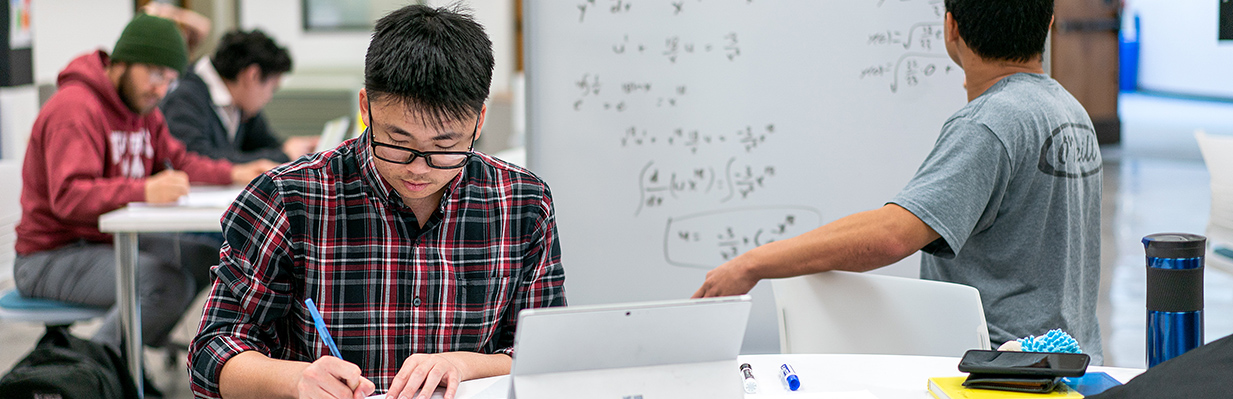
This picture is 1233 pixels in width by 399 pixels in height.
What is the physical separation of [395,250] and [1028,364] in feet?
2.71

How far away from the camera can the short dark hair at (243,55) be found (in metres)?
3.83

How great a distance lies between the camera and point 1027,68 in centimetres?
169

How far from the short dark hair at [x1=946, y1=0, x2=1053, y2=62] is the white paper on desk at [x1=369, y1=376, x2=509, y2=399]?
3.34 feet

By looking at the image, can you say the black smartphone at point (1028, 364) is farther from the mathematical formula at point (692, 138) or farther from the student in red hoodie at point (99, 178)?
the student in red hoodie at point (99, 178)

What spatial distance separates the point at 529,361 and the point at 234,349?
1.58 ft

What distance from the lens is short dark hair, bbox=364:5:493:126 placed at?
117cm

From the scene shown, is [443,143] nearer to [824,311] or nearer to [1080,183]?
[824,311]

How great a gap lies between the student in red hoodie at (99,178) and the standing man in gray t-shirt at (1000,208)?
6.18 ft

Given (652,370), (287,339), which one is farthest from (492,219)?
(652,370)

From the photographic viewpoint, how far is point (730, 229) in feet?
8.05

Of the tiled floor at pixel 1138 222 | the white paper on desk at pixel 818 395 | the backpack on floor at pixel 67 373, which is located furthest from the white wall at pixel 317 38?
the white paper on desk at pixel 818 395

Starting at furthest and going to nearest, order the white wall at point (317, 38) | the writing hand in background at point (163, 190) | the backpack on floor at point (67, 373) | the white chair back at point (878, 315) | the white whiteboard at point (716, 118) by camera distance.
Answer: the white wall at point (317, 38) → the writing hand in background at point (163, 190) → the white whiteboard at point (716, 118) → the backpack on floor at point (67, 373) → the white chair back at point (878, 315)

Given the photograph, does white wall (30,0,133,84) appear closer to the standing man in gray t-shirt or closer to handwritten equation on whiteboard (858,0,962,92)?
handwritten equation on whiteboard (858,0,962,92)

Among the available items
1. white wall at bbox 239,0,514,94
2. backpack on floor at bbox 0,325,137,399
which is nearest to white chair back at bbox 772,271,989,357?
backpack on floor at bbox 0,325,137,399
